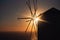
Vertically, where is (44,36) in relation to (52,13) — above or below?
below

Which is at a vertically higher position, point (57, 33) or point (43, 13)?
point (43, 13)

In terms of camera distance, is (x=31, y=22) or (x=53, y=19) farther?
(x=31, y=22)

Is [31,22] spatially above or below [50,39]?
above

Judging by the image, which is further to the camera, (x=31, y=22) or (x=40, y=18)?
(x=31, y=22)

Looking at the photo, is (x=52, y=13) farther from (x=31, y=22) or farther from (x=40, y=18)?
(x=31, y=22)

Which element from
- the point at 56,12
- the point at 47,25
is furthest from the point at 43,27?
the point at 56,12

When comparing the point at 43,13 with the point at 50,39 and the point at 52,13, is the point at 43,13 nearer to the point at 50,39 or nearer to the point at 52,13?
the point at 52,13

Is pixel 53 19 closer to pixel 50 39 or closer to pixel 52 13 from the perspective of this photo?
pixel 52 13

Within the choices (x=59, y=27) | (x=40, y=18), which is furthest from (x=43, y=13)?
(x=59, y=27)
